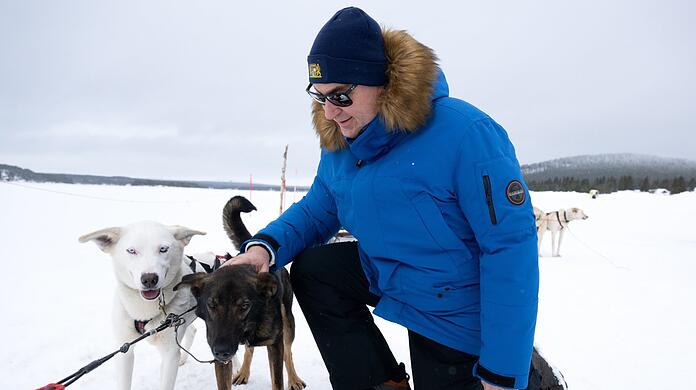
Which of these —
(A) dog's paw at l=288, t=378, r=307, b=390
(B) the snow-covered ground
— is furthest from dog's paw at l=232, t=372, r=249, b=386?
(A) dog's paw at l=288, t=378, r=307, b=390

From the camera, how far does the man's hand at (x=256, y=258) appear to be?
2.56 metres

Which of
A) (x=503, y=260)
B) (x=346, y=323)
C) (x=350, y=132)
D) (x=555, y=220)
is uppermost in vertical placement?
(x=350, y=132)

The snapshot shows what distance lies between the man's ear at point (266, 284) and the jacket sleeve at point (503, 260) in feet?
4.34

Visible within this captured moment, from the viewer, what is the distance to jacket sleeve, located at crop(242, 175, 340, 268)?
→ 2.65m

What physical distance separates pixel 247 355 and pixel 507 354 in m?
2.46

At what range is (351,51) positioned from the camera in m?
1.92

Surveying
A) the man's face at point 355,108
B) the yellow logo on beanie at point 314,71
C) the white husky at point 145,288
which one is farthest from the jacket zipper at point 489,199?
the white husky at point 145,288

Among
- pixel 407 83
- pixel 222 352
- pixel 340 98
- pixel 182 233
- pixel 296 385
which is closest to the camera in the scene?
pixel 407 83

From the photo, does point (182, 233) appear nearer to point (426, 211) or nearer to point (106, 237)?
point (106, 237)

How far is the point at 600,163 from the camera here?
18988 centimetres

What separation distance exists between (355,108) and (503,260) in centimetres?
104

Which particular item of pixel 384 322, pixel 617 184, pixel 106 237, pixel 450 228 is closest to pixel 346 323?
pixel 450 228

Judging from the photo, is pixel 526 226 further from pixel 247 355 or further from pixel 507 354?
pixel 247 355

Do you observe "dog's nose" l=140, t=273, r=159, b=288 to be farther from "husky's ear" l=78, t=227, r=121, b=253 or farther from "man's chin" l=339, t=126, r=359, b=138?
"man's chin" l=339, t=126, r=359, b=138
